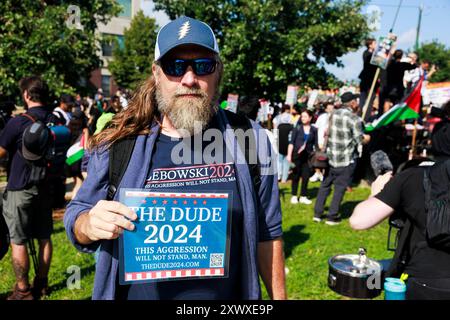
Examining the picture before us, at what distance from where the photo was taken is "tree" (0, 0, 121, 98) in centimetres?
830

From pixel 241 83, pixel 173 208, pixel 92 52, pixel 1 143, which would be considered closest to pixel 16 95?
pixel 92 52

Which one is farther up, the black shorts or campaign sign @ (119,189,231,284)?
campaign sign @ (119,189,231,284)

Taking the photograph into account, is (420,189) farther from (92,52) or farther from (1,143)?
(92,52)

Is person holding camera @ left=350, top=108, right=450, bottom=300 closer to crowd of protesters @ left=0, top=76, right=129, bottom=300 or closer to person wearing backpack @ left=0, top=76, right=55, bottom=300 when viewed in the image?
crowd of protesters @ left=0, top=76, right=129, bottom=300

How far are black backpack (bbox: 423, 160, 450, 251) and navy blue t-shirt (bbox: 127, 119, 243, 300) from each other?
1.13 metres

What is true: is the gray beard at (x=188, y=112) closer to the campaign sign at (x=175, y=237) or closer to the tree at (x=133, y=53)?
the campaign sign at (x=175, y=237)

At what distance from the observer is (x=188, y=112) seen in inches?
68.9

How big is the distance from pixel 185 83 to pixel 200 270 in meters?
0.82

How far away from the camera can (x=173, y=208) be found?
5.20 ft

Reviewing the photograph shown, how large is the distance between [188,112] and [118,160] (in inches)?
14.6

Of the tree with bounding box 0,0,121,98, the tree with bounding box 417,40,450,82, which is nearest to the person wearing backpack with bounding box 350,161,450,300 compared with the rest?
the tree with bounding box 0,0,121,98

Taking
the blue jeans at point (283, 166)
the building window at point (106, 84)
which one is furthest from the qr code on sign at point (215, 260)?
the building window at point (106, 84)

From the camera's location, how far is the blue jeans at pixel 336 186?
6.77 meters

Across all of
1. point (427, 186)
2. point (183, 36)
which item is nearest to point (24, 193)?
point (183, 36)
